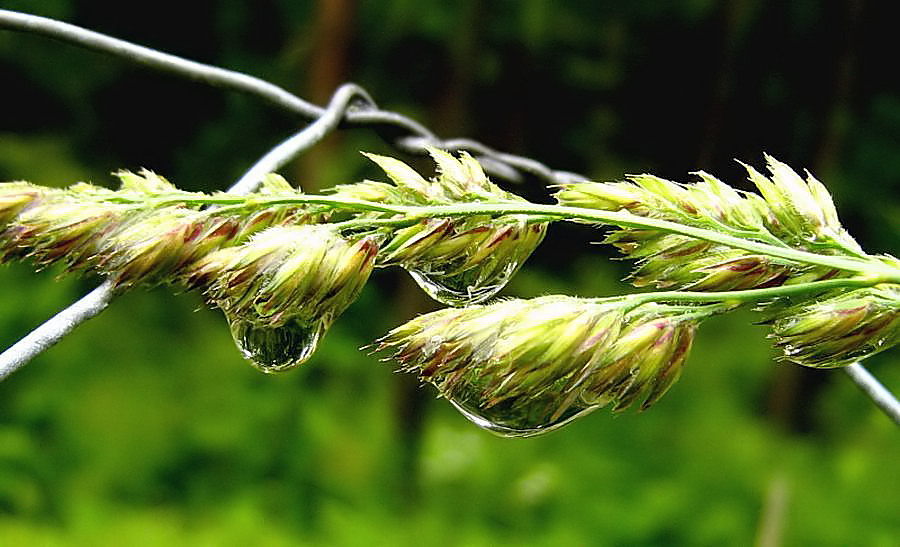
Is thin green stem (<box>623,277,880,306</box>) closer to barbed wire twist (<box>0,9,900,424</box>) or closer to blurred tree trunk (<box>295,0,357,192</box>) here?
barbed wire twist (<box>0,9,900,424</box>)

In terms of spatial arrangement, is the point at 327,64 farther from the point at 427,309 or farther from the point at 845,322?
the point at 845,322

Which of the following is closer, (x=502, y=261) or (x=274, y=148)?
(x=502, y=261)

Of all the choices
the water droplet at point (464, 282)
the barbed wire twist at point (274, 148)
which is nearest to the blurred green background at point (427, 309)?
the barbed wire twist at point (274, 148)

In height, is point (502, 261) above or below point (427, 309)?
below

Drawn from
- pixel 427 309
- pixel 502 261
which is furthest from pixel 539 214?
pixel 427 309

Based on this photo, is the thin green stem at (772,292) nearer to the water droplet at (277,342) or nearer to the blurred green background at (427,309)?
the water droplet at (277,342)

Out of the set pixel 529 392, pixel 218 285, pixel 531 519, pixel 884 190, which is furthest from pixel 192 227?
pixel 884 190
